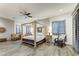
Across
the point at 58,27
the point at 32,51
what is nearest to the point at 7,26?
the point at 32,51

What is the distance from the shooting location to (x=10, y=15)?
346 cm

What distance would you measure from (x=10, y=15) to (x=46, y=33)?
2.79m

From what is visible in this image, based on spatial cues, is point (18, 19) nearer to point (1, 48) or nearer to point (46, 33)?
point (1, 48)

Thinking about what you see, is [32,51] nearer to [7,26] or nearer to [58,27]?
[7,26]

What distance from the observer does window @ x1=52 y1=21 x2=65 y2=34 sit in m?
4.60

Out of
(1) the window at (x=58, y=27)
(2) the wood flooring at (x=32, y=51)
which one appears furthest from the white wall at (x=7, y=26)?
(1) the window at (x=58, y=27)

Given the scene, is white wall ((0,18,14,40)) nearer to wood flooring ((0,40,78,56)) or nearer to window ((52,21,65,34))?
wood flooring ((0,40,78,56))

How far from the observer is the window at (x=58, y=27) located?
15.1 ft

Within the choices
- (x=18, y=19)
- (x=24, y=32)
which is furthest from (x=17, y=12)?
(x=24, y=32)

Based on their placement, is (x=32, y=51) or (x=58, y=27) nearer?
(x=32, y=51)

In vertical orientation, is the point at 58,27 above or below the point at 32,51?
above

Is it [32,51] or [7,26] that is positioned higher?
[7,26]

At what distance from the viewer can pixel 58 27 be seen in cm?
467


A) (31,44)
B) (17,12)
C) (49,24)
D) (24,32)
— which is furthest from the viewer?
(49,24)
